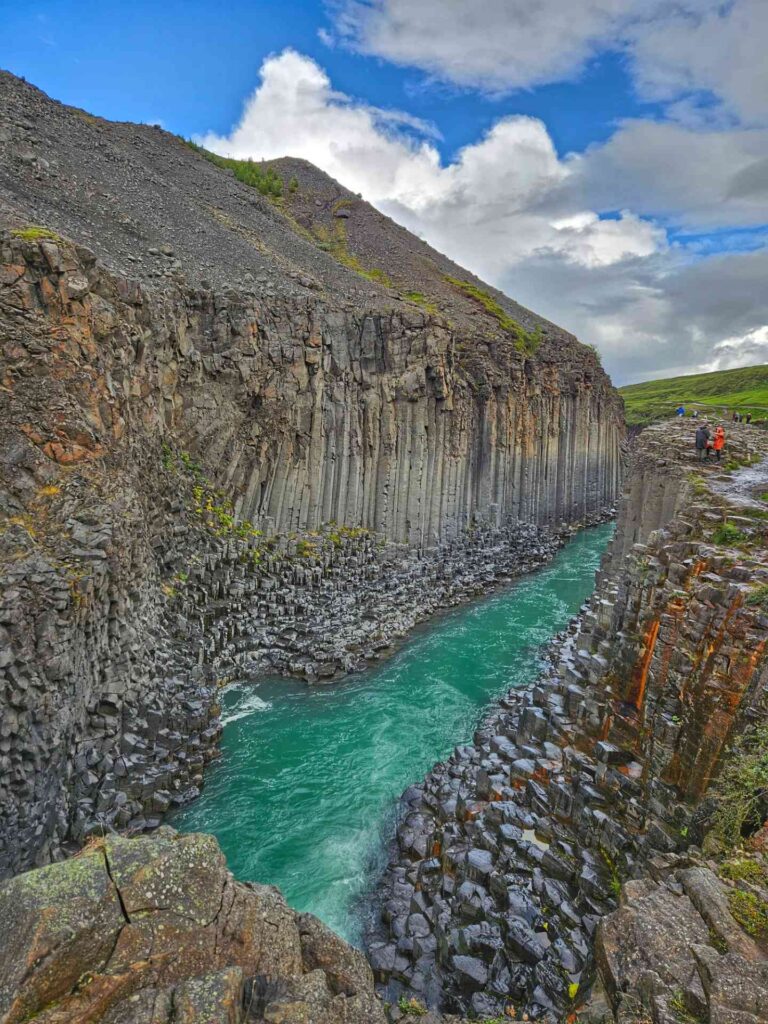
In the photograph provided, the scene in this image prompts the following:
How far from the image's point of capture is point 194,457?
24609 mm

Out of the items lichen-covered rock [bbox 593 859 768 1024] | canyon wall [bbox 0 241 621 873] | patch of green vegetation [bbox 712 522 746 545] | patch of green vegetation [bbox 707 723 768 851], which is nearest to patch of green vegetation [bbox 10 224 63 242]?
canyon wall [bbox 0 241 621 873]

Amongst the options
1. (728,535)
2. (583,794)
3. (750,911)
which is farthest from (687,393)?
(750,911)

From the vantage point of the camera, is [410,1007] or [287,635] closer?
[410,1007]

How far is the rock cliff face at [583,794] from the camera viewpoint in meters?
8.84

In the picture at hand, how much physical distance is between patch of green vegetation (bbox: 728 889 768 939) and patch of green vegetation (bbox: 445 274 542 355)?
46.4 m

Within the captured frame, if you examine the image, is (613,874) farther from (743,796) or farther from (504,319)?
(504,319)

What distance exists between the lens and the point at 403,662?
22.9m

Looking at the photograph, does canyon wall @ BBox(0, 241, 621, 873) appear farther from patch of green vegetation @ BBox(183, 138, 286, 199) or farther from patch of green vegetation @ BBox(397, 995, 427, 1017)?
patch of green vegetation @ BBox(183, 138, 286, 199)

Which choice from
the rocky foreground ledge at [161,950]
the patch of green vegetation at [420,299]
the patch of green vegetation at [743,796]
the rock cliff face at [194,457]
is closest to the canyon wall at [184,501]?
the rock cliff face at [194,457]

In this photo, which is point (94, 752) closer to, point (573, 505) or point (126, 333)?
point (126, 333)

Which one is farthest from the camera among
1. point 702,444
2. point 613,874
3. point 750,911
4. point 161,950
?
point 702,444

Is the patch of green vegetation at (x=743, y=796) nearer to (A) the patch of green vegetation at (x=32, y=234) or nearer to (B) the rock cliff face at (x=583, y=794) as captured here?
(B) the rock cliff face at (x=583, y=794)

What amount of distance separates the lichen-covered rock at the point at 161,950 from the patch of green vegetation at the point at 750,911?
372cm

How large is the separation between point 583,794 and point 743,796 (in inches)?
157
